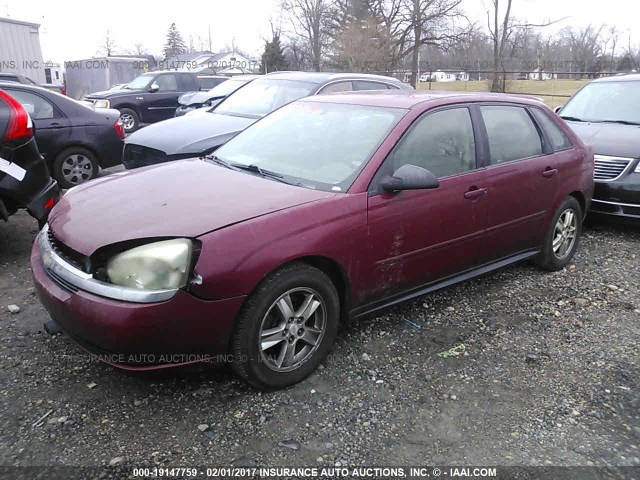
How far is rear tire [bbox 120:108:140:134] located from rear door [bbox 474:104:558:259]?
12.1 metres

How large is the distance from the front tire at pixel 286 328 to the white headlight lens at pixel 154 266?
392mm

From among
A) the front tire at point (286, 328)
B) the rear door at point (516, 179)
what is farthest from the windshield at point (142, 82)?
the front tire at point (286, 328)

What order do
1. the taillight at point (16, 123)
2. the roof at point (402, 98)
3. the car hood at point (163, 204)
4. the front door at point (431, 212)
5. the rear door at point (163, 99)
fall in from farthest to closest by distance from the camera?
the rear door at point (163, 99), the taillight at point (16, 123), the roof at point (402, 98), the front door at point (431, 212), the car hood at point (163, 204)

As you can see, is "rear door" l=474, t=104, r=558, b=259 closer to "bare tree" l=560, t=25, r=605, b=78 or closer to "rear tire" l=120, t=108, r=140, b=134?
"rear tire" l=120, t=108, r=140, b=134

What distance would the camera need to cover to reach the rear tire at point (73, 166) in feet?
24.4

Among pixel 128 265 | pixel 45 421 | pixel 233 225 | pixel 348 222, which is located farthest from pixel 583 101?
pixel 45 421

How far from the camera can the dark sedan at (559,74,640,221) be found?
5863 mm

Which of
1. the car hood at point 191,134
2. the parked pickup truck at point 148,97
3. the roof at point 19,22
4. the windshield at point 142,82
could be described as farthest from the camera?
the roof at point 19,22

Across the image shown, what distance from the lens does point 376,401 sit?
2936mm

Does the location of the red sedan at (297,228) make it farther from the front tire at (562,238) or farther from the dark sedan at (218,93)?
the dark sedan at (218,93)

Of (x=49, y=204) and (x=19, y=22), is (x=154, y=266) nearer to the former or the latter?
(x=49, y=204)

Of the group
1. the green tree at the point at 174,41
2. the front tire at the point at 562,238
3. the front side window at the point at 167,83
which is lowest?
the front tire at the point at 562,238

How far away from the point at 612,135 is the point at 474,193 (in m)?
3.59

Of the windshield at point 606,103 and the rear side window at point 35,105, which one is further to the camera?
the rear side window at point 35,105
